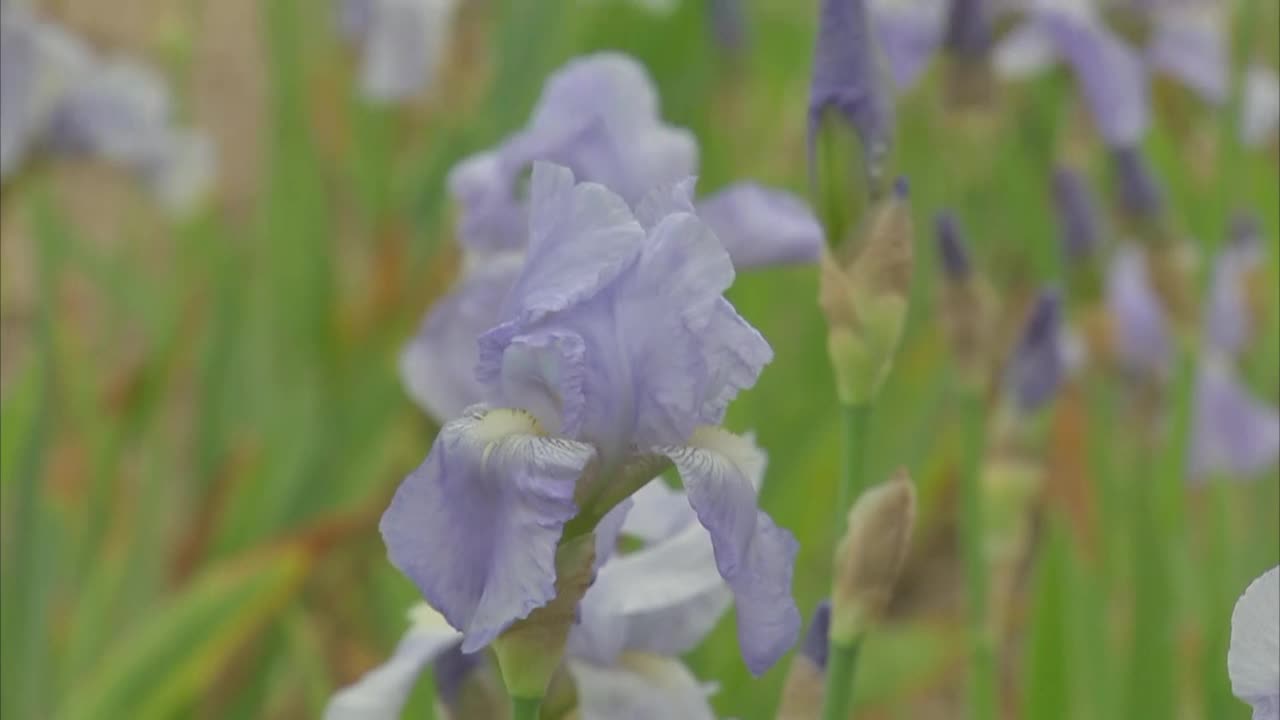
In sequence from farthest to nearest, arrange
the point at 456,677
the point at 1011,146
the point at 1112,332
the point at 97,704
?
the point at 1011,146 → the point at 1112,332 → the point at 97,704 → the point at 456,677

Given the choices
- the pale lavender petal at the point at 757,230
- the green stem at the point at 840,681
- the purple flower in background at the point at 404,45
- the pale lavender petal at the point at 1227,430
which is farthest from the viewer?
the purple flower in background at the point at 404,45

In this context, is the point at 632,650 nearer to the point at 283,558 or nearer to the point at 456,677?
the point at 456,677

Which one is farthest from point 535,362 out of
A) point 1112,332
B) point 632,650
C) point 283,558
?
point 1112,332

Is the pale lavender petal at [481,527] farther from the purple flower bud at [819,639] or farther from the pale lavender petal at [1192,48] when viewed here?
the pale lavender petal at [1192,48]

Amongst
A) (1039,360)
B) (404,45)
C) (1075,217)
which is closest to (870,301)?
(1039,360)

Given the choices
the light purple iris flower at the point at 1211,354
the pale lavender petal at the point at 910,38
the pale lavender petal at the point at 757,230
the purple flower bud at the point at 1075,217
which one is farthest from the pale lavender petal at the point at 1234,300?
the pale lavender petal at the point at 757,230

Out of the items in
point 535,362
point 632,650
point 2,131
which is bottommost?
point 632,650
